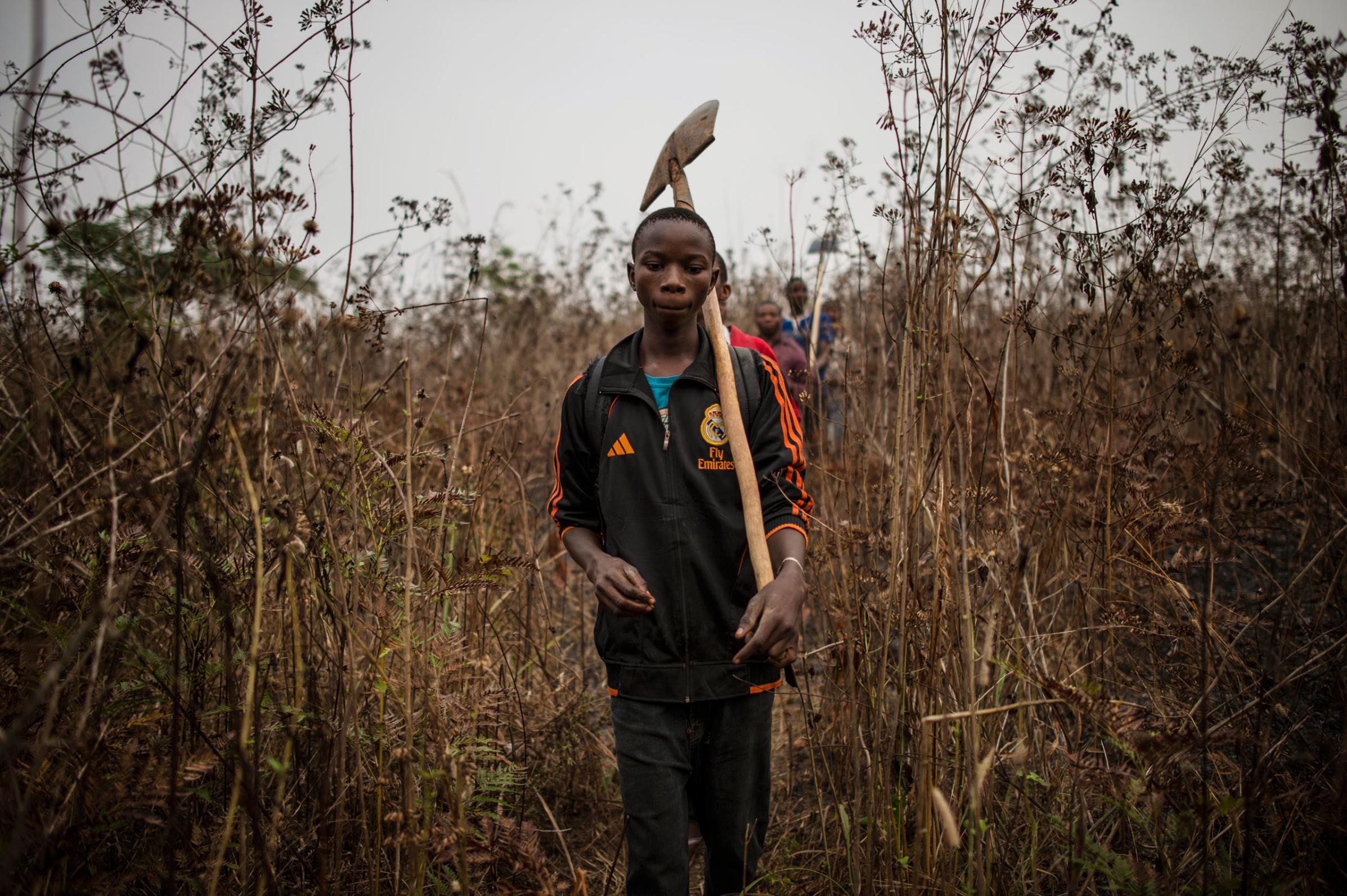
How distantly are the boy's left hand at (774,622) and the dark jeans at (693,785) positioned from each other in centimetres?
23

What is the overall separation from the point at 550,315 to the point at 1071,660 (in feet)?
18.8

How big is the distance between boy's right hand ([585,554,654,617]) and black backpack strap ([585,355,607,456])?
0.37m

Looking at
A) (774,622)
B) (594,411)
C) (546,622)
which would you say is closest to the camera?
(774,622)

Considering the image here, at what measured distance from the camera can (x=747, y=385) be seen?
6.51ft

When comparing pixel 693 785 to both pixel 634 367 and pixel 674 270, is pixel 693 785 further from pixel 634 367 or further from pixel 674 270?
pixel 674 270

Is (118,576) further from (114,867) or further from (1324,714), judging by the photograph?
(1324,714)

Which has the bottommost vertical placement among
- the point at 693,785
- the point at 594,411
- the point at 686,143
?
the point at 693,785

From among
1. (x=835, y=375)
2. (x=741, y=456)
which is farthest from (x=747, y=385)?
(x=835, y=375)

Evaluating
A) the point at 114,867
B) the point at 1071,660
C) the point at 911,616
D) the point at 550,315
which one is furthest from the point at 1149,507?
the point at 550,315

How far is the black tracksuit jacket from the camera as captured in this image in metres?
1.80

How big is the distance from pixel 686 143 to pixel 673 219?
0.54 meters

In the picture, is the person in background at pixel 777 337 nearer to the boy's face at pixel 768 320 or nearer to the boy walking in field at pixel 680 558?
the boy's face at pixel 768 320

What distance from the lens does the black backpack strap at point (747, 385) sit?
1.96 metres

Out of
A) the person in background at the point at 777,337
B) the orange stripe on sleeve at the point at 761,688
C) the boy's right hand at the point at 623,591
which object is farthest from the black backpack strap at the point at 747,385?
the person in background at the point at 777,337
